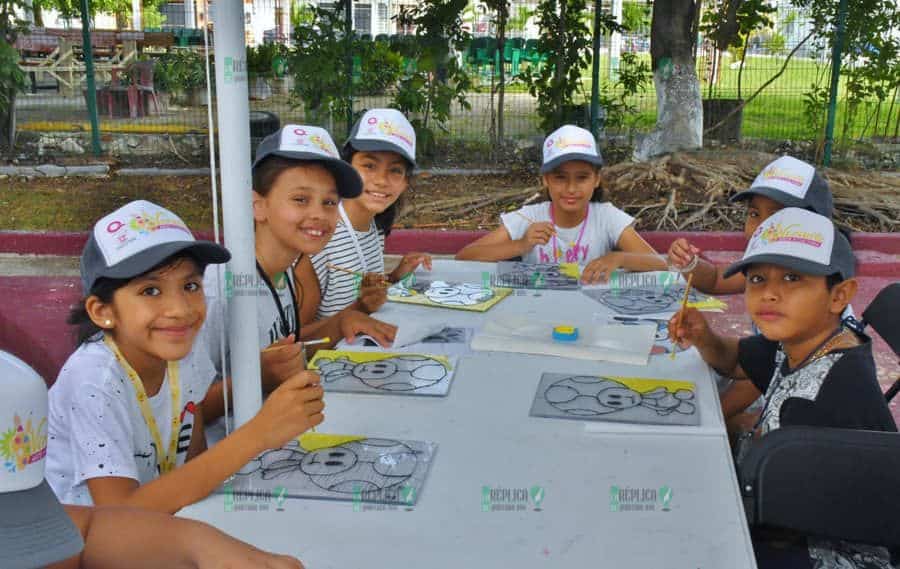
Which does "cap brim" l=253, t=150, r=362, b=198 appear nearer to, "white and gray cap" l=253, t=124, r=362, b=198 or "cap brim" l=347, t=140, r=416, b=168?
"white and gray cap" l=253, t=124, r=362, b=198

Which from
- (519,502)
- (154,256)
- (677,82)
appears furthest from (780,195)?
(677,82)

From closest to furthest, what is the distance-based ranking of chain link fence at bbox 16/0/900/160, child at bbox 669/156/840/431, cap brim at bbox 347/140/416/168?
child at bbox 669/156/840/431 → cap brim at bbox 347/140/416/168 → chain link fence at bbox 16/0/900/160

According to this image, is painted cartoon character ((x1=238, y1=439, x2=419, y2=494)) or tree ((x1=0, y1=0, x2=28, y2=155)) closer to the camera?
painted cartoon character ((x1=238, y1=439, x2=419, y2=494))

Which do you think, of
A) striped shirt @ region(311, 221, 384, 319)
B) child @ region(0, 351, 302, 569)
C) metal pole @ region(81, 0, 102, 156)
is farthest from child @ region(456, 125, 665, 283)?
metal pole @ region(81, 0, 102, 156)

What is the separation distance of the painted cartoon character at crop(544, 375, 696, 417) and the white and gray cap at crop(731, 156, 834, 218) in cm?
101

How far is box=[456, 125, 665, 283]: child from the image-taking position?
139 inches

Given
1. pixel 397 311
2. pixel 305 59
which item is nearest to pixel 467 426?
pixel 397 311

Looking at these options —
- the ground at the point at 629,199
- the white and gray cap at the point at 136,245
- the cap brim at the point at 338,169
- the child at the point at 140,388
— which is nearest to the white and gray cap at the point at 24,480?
the child at the point at 140,388

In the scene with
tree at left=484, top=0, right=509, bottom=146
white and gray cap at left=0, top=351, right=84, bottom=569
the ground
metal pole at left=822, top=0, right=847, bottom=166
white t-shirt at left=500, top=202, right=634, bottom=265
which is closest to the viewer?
white and gray cap at left=0, top=351, right=84, bottom=569

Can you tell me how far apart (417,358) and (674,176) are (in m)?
5.89

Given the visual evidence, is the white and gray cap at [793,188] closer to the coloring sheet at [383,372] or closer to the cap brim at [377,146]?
the cap brim at [377,146]

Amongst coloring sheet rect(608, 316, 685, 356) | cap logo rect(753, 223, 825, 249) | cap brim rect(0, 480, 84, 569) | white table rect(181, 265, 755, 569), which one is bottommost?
coloring sheet rect(608, 316, 685, 356)

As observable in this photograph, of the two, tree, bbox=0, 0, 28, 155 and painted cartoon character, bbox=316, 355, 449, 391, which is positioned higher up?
tree, bbox=0, 0, 28, 155

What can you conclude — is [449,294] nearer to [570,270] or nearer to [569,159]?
[570,270]
